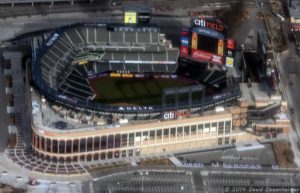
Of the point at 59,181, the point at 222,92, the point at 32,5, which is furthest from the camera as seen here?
the point at 32,5

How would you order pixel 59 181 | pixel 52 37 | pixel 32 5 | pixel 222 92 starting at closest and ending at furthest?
pixel 59 181
pixel 222 92
pixel 52 37
pixel 32 5

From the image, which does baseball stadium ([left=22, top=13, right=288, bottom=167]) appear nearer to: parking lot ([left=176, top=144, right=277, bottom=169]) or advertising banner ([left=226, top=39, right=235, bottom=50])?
advertising banner ([left=226, top=39, right=235, bottom=50])

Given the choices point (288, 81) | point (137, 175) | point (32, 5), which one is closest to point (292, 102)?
point (288, 81)

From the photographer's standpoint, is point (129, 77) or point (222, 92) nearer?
point (222, 92)

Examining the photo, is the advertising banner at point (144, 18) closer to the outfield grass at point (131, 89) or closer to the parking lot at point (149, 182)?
the outfield grass at point (131, 89)

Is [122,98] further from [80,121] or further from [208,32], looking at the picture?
[208,32]

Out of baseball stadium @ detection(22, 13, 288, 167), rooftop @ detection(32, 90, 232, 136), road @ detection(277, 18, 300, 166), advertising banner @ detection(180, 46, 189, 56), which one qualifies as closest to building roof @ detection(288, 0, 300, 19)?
road @ detection(277, 18, 300, 166)

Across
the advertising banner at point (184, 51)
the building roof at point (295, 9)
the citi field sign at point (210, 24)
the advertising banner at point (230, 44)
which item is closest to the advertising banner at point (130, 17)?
the advertising banner at point (184, 51)

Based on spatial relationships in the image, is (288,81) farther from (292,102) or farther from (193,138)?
(193,138)
